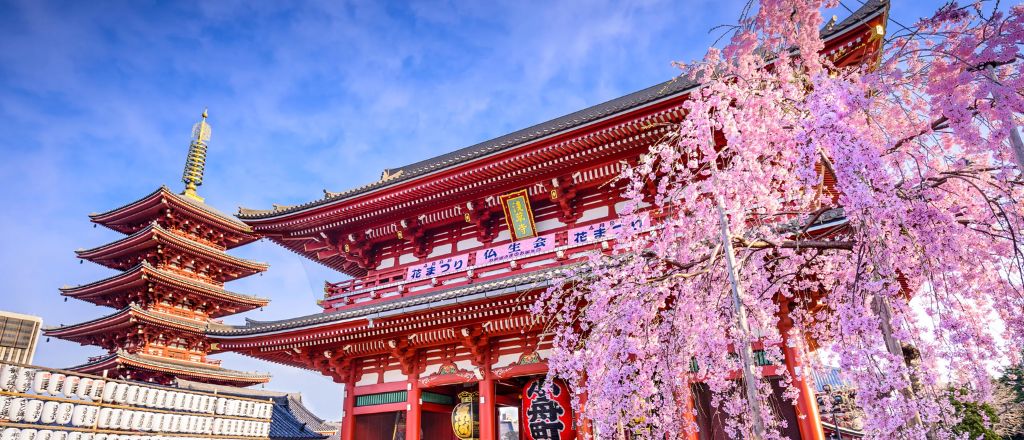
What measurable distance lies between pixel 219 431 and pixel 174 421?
51.4 inches

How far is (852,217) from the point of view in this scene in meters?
4.47

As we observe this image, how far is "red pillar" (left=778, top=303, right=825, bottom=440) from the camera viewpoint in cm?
765

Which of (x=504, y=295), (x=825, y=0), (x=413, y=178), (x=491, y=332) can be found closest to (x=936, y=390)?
(x=825, y=0)

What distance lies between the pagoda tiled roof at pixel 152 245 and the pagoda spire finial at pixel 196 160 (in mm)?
2976

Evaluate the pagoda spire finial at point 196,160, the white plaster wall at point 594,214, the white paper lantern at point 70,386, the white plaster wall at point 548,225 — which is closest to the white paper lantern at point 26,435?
the white paper lantern at point 70,386

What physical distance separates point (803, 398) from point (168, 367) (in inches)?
867

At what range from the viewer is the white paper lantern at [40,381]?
9914mm

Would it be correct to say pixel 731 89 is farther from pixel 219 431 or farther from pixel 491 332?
pixel 219 431

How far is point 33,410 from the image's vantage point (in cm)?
982

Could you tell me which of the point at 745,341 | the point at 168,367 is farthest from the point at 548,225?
the point at 168,367

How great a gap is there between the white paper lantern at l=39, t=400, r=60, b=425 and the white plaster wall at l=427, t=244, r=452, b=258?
7587 millimetres

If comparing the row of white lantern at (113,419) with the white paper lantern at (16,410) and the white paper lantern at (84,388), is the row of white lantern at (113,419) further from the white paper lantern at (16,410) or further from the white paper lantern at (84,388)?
the white paper lantern at (84,388)

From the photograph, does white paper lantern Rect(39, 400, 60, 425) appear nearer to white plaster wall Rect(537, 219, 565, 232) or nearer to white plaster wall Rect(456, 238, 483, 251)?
white plaster wall Rect(456, 238, 483, 251)

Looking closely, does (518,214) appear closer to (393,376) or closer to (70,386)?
(393,376)
